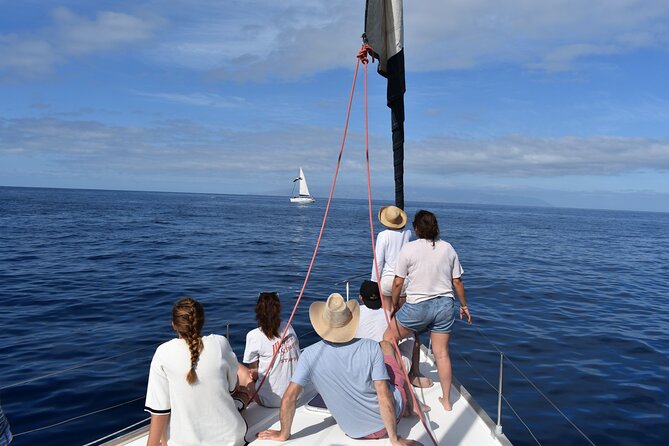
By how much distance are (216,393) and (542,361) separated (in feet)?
25.0

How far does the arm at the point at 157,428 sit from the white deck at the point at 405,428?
56 cm

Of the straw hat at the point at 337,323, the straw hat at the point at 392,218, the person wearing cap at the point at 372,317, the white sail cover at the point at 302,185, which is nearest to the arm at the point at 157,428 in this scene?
the straw hat at the point at 337,323

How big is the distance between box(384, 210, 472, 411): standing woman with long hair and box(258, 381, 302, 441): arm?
1.26 m

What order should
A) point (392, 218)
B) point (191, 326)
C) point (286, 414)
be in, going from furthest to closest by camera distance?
point (392, 218) → point (286, 414) → point (191, 326)

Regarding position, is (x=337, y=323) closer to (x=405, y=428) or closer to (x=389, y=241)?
(x=405, y=428)

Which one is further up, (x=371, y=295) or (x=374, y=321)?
(x=371, y=295)

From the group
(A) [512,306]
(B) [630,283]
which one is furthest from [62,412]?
(B) [630,283]

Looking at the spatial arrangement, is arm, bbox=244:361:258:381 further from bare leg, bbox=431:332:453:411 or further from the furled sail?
the furled sail

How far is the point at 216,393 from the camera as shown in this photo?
142 inches

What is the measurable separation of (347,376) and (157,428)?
5.10 feet

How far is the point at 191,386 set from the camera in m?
3.52

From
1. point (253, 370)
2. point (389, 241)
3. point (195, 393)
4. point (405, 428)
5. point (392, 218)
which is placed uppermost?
point (392, 218)

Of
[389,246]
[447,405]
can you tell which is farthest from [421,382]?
[389,246]

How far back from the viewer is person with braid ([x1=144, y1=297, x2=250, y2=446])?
3.46 m
